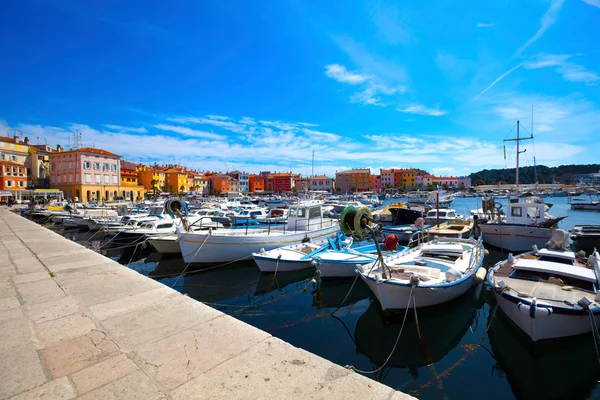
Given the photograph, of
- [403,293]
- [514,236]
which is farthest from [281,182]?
[403,293]

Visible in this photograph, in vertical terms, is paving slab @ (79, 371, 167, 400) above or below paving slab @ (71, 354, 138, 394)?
above

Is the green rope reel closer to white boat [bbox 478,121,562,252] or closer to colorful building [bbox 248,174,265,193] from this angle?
white boat [bbox 478,121,562,252]

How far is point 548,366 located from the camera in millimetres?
7043

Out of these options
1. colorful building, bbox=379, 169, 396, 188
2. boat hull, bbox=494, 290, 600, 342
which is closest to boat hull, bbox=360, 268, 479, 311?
boat hull, bbox=494, 290, 600, 342

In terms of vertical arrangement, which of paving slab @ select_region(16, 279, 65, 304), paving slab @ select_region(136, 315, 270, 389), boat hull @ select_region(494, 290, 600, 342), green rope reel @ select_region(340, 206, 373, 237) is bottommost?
boat hull @ select_region(494, 290, 600, 342)

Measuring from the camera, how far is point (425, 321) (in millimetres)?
9336

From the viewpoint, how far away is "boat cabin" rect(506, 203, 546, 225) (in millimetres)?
19781

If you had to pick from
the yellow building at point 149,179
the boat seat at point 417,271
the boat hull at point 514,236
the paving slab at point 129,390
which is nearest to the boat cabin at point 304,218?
the boat seat at point 417,271

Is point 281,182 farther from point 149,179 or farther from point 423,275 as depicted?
point 423,275

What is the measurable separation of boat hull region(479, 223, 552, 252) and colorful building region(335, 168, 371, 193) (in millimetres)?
116698

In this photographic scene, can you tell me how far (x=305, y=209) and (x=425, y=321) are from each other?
1064cm

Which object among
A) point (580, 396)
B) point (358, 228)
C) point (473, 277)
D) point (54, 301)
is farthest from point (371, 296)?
point (54, 301)

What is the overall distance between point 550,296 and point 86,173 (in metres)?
75.2

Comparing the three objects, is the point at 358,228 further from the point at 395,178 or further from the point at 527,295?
the point at 395,178
